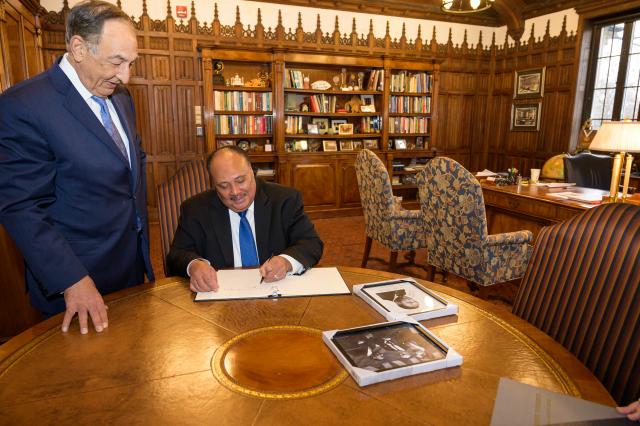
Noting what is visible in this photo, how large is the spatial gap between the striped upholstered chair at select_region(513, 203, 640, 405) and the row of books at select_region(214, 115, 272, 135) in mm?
4854

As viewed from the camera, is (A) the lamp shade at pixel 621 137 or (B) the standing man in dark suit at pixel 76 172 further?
(A) the lamp shade at pixel 621 137

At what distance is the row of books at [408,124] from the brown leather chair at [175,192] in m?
4.67

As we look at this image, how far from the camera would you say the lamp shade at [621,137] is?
111 inches

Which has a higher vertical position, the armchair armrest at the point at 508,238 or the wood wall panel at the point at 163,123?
the wood wall panel at the point at 163,123

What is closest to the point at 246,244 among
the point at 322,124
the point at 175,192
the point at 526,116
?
the point at 175,192

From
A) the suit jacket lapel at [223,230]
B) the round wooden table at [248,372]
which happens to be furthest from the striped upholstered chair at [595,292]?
the suit jacket lapel at [223,230]

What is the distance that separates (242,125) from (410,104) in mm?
2583

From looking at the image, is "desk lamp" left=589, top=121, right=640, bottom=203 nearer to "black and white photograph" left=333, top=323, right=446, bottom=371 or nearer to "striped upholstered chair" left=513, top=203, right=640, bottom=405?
"striped upholstered chair" left=513, top=203, right=640, bottom=405

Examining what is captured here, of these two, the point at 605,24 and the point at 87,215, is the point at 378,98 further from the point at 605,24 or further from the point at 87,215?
the point at 87,215

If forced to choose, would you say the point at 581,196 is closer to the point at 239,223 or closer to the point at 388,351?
the point at 239,223

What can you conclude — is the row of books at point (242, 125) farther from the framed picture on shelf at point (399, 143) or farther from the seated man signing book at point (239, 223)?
the seated man signing book at point (239, 223)

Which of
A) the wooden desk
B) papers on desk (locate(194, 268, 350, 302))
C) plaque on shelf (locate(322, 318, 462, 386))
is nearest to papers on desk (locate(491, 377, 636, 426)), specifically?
plaque on shelf (locate(322, 318, 462, 386))

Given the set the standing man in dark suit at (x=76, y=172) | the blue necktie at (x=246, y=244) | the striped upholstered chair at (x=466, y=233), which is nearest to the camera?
the standing man in dark suit at (x=76, y=172)

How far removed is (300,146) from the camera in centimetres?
607
